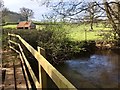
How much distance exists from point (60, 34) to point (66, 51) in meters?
1.08

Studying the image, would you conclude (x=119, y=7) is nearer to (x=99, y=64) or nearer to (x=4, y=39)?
(x=99, y=64)

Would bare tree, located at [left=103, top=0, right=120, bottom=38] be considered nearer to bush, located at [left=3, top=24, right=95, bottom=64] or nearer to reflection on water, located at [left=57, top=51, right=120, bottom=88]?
reflection on water, located at [left=57, top=51, right=120, bottom=88]

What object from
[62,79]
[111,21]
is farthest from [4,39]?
[62,79]

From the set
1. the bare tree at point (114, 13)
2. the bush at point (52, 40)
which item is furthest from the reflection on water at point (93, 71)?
the bare tree at point (114, 13)

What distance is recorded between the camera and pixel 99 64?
714 inches

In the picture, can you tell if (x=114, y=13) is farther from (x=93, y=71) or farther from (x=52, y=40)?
(x=52, y=40)

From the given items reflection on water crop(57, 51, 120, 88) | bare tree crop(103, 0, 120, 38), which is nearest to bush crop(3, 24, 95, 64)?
reflection on water crop(57, 51, 120, 88)

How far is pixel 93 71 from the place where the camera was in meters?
15.8

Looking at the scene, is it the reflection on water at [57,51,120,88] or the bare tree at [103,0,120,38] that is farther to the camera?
the bare tree at [103,0,120,38]

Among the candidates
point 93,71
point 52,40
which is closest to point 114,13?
point 93,71

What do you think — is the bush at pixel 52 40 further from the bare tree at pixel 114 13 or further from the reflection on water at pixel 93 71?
the bare tree at pixel 114 13

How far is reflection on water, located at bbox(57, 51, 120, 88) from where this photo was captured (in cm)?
1293

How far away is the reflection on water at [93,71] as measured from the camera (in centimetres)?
1293

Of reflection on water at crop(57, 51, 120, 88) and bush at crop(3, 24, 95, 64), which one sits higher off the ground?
bush at crop(3, 24, 95, 64)
